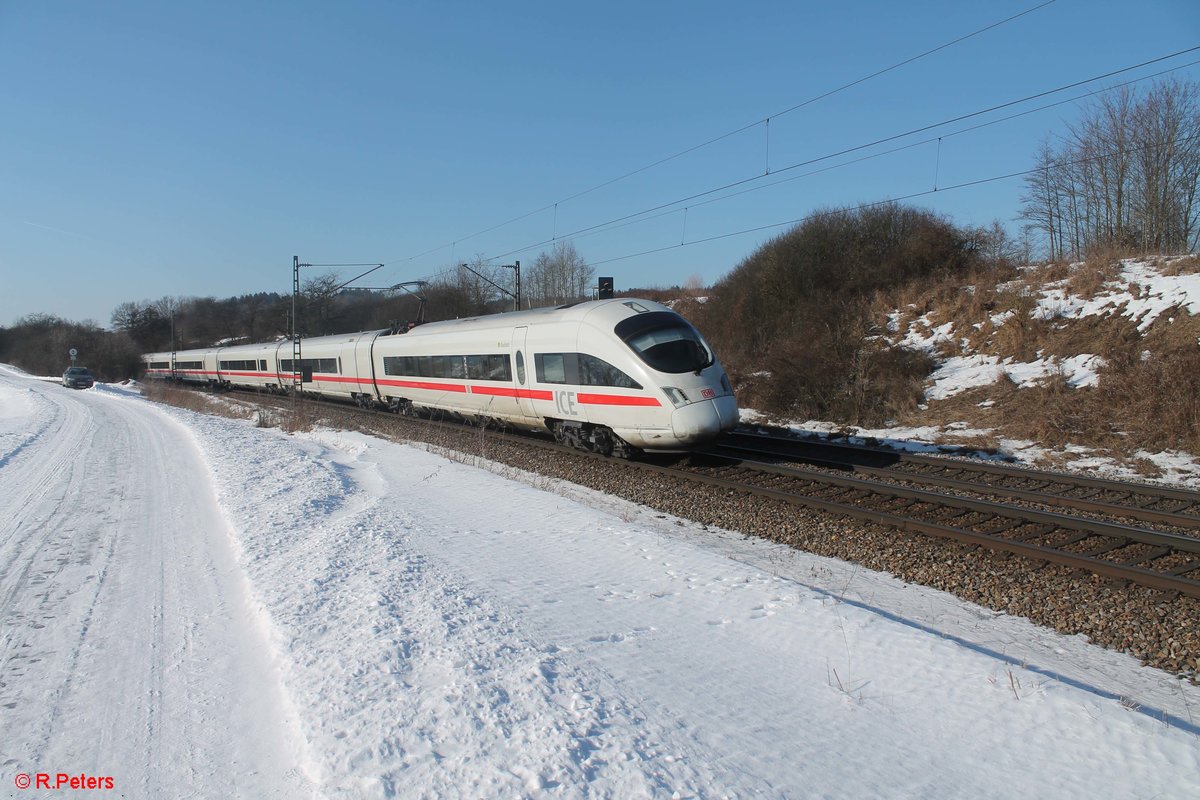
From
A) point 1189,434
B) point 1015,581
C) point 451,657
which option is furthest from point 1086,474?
point 451,657

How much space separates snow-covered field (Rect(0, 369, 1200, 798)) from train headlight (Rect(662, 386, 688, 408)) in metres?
3.40

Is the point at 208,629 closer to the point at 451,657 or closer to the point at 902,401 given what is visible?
the point at 451,657

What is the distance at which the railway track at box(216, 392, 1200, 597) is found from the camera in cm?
683

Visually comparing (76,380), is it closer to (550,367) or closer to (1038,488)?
(550,367)

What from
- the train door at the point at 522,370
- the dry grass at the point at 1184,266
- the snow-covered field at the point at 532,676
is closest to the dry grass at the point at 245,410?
the train door at the point at 522,370

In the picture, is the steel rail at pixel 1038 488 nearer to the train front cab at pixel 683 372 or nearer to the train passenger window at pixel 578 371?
the train front cab at pixel 683 372

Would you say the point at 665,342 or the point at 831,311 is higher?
the point at 831,311

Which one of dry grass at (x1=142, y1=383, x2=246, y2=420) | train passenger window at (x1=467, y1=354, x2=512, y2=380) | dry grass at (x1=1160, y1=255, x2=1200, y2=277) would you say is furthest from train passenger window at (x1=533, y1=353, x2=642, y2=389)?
dry grass at (x1=142, y1=383, x2=246, y2=420)

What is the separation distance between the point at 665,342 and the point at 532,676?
8.22 metres

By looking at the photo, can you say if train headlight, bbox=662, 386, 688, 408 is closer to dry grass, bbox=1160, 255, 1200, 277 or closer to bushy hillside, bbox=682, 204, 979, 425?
bushy hillside, bbox=682, 204, 979, 425

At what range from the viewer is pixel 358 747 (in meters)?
3.37

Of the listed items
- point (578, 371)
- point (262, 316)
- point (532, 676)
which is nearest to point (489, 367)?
point (578, 371)

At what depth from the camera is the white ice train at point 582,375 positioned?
11328 mm

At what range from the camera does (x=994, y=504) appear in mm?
8461
